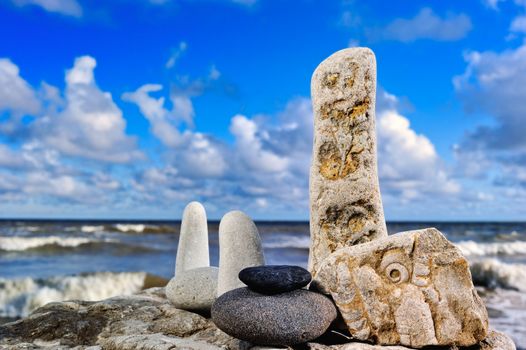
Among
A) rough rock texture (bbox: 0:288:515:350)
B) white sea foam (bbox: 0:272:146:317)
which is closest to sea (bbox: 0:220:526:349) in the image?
white sea foam (bbox: 0:272:146:317)

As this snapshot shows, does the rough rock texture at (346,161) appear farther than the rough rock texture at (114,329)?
Yes

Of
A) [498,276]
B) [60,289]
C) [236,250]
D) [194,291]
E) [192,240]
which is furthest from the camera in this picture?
[498,276]

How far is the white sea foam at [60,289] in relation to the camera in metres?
11.6

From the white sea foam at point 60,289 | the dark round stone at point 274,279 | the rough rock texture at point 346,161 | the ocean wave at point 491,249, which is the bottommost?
the white sea foam at point 60,289

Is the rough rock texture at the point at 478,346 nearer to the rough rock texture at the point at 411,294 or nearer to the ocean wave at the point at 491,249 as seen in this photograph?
the rough rock texture at the point at 411,294

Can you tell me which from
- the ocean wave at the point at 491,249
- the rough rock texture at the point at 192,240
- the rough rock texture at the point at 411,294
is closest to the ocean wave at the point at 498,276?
the ocean wave at the point at 491,249

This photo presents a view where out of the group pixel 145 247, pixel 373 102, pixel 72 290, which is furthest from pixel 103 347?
pixel 145 247

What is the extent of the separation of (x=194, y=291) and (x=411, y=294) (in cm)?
303

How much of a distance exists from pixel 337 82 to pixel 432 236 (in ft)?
7.75

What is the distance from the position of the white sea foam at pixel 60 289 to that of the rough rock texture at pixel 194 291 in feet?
21.1

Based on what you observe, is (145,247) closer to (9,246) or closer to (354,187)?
(9,246)

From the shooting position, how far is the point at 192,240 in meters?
7.99

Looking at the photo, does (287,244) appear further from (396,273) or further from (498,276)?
(396,273)

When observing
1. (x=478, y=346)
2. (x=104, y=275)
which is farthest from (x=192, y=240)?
(x=104, y=275)
